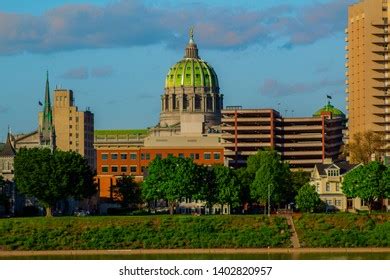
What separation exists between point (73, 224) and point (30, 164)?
2528 cm

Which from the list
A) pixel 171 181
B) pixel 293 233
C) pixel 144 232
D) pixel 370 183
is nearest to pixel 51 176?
pixel 171 181

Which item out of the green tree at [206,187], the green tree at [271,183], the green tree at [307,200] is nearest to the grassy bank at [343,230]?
the green tree at [307,200]

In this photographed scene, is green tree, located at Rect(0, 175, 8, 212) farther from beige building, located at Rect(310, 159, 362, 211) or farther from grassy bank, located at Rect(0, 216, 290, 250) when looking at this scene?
beige building, located at Rect(310, 159, 362, 211)

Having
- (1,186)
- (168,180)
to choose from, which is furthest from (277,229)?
(1,186)

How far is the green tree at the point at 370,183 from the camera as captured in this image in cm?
17238

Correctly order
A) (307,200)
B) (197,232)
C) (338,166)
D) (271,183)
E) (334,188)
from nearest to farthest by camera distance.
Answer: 1. (197,232)
2. (307,200)
3. (271,183)
4. (334,188)
5. (338,166)

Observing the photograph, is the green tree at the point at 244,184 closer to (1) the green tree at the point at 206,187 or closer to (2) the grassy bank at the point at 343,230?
(1) the green tree at the point at 206,187

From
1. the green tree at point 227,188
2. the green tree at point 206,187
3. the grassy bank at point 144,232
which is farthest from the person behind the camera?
the green tree at point 227,188

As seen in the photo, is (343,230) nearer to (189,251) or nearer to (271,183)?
(189,251)

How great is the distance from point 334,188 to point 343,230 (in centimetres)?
4363

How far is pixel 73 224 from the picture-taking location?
152625 mm

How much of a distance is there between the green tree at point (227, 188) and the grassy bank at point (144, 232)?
25.0 m

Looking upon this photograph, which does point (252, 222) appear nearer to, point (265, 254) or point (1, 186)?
point (265, 254)

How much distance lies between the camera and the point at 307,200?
179m
